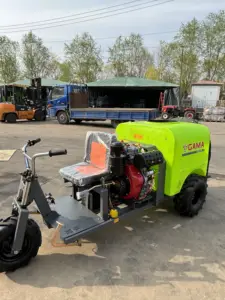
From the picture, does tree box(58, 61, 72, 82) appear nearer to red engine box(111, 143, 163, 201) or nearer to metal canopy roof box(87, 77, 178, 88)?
metal canopy roof box(87, 77, 178, 88)

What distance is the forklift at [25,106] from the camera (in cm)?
1488

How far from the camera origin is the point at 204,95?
79.2 ft

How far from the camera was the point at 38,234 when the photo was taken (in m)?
2.39

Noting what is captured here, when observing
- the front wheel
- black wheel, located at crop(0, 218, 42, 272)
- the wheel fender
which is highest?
the front wheel

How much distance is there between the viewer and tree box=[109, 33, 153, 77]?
37.6 meters

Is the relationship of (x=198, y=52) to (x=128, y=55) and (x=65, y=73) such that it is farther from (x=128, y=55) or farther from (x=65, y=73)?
(x=65, y=73)

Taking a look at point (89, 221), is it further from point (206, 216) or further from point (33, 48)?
point (33, 48)

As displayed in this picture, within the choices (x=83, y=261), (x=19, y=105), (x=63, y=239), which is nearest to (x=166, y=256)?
(x=83, y=261)

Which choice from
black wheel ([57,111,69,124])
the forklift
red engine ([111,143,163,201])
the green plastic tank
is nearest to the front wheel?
the forklift

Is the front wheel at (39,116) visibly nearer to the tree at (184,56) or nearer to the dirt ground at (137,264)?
the dirt ground at (137,264)

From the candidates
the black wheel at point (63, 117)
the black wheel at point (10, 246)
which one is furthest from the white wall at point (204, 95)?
the black wheel at point (10, 246)

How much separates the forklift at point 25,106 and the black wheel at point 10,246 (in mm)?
13955

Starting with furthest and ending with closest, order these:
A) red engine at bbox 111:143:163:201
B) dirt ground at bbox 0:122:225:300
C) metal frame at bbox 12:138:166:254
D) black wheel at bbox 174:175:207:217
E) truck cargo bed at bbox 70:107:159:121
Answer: truck cargo bed at bbox 70:107:159:121 < black wheel at bbox 174:175:207:217 < red engine at bbox 111:143:163:201 < metal frame at bbox 12:138:166:254 < dirt ground at bbox 0:122:225:300

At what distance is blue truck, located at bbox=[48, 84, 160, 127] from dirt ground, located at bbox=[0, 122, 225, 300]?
9569mm
